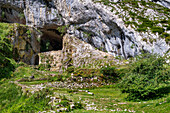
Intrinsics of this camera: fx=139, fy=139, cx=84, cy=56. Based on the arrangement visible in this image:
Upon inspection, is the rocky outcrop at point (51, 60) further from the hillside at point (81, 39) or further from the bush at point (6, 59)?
the bush at point (6, 59)

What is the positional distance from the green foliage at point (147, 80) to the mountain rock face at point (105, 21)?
23642 mm

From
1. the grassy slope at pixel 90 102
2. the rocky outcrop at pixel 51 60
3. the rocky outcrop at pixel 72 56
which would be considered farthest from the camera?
the rocky outcrop at pixel 51 60

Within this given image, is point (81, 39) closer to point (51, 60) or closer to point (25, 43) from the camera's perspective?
point (51, 60)

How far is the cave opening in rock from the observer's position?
68.3 m

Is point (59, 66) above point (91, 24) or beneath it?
beneath

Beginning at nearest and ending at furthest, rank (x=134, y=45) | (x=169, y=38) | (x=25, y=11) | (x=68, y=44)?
(x=169, y=38), (x=134, y=45), (x=68, y=44), (x=25, y=11)

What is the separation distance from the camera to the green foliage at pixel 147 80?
1491cm

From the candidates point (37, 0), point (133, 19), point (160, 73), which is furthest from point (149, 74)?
point (37, 0)

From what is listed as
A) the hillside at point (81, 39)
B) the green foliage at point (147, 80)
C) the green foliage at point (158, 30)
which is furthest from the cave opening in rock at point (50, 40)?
the green foliage at point (147, 80)

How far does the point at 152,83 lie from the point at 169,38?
98.6 feet

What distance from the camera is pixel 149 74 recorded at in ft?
54.5

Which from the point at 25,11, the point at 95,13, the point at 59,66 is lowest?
the point at 59,66

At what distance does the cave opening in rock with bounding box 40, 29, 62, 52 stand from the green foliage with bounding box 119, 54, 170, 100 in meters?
55.8

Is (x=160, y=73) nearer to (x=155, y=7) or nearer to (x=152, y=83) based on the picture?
(x=152, y=83)
